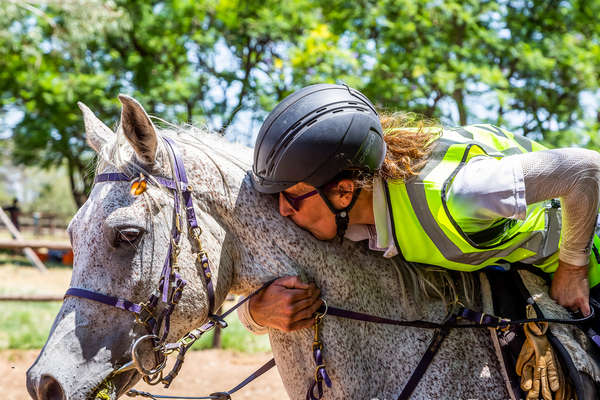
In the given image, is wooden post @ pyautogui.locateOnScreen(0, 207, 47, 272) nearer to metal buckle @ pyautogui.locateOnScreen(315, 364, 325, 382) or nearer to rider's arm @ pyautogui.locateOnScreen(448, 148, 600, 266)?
metal buckle @ pyautogui.locateOnScreen(315, 364, 325, 382)

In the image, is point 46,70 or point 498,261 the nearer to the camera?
point 498,261

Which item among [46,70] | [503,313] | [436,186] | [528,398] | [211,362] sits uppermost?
[436,186]

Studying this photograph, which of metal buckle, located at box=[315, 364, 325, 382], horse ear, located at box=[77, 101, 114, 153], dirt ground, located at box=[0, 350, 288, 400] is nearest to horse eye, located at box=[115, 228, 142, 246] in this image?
horse ear, located at box=[77, 101, 114, 153]

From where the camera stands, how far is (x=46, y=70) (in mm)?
14844

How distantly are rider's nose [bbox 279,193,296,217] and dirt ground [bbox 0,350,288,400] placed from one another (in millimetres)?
4391

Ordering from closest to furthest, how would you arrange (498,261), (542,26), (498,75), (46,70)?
1. (498,261)
2. (498,75)
3. (542,26)
4. (46,70)

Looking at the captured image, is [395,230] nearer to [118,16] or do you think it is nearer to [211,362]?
[211,362]

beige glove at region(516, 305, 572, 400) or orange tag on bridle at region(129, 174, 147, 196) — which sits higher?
orange tag on bridle at region(129, 174, 147, 196)

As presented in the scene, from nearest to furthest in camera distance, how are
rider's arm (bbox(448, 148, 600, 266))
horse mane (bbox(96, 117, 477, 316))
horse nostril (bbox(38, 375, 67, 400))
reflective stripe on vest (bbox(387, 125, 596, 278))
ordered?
horse nostril (bbox(38, 375, 67, 400)) < rider's arm (bbox(448, 148, 600, 266)) < reflective stripe on vest (bbox(387, 125, 596, 278)) < horse mane (bbox(96, 117, 477, 316))

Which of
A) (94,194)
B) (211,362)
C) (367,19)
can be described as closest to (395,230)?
(94,194)

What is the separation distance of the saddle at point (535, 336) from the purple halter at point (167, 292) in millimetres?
1255

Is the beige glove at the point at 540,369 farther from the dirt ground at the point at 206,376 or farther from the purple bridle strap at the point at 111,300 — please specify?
the dirt ground at the point at 206,376

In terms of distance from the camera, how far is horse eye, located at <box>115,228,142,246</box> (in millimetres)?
2027

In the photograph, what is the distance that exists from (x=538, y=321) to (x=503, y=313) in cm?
16
